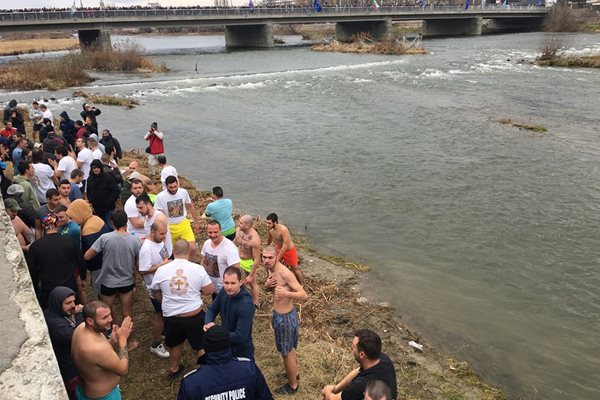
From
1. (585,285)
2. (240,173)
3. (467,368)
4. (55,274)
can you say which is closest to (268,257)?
(55,274)

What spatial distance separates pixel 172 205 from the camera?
7.63 m

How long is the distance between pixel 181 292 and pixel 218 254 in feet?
3.17

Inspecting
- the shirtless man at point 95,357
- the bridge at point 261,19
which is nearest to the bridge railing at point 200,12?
the bridge at point 261,19

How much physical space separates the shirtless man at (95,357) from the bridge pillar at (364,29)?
74.2m

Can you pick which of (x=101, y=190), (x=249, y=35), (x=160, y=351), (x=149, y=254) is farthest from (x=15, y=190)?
(x=249, y=35)

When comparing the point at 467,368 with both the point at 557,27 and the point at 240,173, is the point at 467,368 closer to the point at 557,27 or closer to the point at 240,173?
the point at 240,173

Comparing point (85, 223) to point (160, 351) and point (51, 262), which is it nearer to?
point (51, 262)

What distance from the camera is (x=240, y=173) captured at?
1761 centimetres

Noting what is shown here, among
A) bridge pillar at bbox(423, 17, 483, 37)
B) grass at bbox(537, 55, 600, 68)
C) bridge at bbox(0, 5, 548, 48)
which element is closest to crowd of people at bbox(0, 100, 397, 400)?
grass at bbox(537, 55, 600, 68)

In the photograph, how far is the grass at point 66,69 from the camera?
121 feet

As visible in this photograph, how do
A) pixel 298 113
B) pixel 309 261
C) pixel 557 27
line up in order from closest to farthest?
1. pixel 309 261
2. pixel 298 113
3. pixel 557 27

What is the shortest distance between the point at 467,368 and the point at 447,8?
82685 millimetres

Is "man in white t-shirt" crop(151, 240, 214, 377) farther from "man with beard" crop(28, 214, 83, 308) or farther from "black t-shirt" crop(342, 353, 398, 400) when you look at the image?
"black t-shirt" crop(342, 353, 398, 400)

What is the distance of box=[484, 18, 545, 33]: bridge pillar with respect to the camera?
8644 cm
